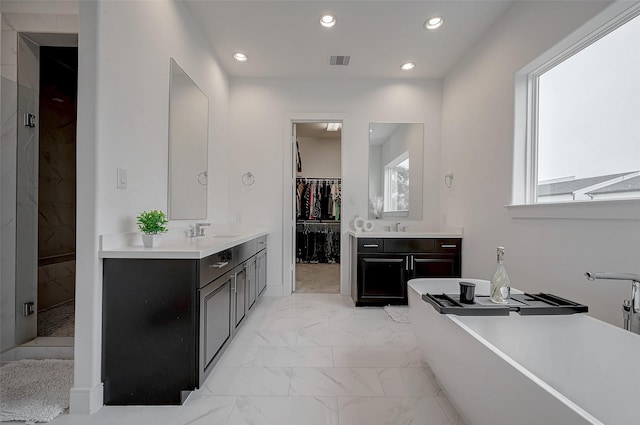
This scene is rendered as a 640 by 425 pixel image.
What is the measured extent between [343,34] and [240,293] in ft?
8.82

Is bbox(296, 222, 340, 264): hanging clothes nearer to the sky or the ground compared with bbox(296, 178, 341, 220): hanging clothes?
nearer to the ground

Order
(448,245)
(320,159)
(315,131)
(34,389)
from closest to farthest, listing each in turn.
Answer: (34,389) → (448,245) → (315,131) → (320,159)

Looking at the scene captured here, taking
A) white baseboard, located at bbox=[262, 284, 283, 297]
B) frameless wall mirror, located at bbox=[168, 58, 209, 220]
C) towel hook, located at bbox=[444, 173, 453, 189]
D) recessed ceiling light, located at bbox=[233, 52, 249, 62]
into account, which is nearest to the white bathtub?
frameless wall mirror, located at bbox=[168, 58, 209, 220]

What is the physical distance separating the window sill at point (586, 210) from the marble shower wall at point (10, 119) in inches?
144

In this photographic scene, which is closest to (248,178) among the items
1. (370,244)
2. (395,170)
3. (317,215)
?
(370,244)

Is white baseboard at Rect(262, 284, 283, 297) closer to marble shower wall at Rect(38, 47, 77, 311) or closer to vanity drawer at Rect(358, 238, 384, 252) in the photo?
vanity drawer at Rect(358, 238, 384, 252)

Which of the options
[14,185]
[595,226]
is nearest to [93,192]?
[14,185]

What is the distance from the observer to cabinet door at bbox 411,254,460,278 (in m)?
3.44

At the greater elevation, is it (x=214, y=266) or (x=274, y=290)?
(x=214, y=266)

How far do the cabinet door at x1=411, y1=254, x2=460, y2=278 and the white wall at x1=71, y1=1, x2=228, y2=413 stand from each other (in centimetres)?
259

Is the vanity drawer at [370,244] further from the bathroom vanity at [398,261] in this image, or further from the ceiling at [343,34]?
the ceiling at [343,34]

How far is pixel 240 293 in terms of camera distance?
2547 millimetres

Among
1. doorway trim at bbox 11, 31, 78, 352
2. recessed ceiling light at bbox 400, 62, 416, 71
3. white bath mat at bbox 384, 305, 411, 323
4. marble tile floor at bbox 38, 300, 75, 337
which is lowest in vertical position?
white bath mat at bbox 384, 305, 411, 323

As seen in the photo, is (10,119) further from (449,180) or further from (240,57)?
(449,180)
